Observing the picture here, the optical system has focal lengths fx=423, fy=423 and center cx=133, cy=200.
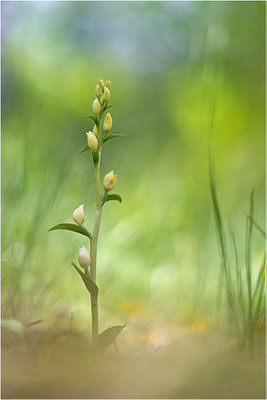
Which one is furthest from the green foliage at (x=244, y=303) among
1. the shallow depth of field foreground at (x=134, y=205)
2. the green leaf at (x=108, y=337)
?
the green leaf at (x=108, y=337)

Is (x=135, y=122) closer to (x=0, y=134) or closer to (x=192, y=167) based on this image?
(x=0, y=134)

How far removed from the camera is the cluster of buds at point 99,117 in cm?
50

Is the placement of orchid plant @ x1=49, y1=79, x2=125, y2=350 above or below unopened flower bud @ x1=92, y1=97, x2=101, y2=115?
below

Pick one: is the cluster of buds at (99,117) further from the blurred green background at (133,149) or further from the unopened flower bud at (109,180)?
the blurred green background at (133,149)

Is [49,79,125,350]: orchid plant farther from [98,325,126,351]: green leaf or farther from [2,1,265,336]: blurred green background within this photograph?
[2,1,265,336]: blurred green background

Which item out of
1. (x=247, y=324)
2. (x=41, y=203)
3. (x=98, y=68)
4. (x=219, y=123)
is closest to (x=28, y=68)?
(x=98, y=68)

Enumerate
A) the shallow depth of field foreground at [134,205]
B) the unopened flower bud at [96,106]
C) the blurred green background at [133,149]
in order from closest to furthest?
1. the shallow depth of field foreground at [134,205]
2. the unopened flower bud at [96,106]
3. the blurred green background at [133,149]

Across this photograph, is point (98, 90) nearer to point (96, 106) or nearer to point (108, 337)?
point (96, 106)

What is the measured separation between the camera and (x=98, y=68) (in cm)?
144

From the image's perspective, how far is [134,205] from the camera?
1064mm

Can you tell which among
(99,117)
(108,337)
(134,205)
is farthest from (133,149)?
(108,337)

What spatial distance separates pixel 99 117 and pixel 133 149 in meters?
0.61

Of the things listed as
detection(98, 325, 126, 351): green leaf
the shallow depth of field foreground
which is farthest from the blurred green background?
detection(98, 325, 126, 351): green leaf

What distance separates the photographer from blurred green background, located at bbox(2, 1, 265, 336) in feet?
2.15
